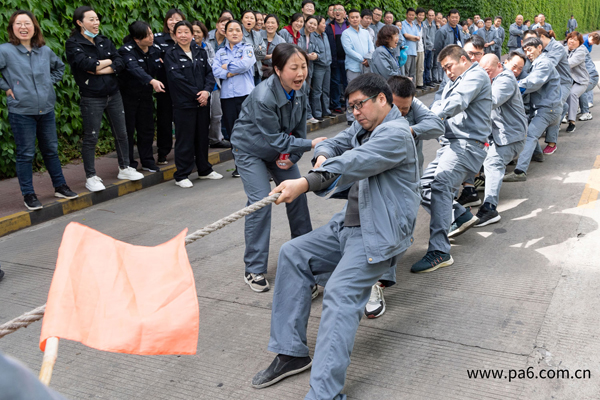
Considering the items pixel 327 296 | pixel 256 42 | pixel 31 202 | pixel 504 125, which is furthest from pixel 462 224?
pixel 256 42

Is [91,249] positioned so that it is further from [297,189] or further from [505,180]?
[505,180]

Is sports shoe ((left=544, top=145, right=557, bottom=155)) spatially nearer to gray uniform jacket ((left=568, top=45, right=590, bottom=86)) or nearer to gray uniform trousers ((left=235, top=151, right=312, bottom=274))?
gray uniform jacket ((left=568, top=45, right=590, bottom=86))

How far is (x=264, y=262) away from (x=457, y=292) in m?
1.53

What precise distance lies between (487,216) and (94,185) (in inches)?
187

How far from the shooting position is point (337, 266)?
334 cm

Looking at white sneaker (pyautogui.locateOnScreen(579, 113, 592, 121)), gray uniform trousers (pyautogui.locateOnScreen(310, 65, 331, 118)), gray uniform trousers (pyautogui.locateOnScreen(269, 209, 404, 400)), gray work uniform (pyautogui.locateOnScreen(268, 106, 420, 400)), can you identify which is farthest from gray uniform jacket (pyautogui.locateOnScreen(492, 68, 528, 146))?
white sneaker (pyautogui.locateOnScreen(579, 113, 592, 121))

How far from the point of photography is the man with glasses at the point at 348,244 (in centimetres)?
308

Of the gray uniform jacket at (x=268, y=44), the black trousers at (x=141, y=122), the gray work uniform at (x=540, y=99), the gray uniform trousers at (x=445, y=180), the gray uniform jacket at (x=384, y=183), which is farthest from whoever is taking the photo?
the gray uniform jacket at (x=268, y=44)

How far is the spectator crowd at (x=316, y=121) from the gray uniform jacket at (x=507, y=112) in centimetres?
2

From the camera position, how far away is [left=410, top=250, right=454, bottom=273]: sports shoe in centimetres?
482

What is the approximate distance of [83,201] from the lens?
718cm

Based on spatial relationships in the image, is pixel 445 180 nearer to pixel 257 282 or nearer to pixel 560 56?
pixel 257 282

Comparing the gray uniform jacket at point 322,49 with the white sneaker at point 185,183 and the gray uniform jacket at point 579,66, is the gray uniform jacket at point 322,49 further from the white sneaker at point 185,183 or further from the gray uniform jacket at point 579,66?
the white sneaker at point 185,183

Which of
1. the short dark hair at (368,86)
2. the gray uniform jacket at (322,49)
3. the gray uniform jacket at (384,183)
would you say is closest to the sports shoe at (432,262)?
the gray uniform jacket at (384,183)
